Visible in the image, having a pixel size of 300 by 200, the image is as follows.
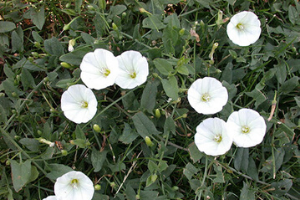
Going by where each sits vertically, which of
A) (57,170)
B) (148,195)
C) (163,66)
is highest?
(163,66)

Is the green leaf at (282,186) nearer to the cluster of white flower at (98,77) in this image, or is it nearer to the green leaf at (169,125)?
the green leaf at (169,125)

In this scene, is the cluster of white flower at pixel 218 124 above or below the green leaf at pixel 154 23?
below

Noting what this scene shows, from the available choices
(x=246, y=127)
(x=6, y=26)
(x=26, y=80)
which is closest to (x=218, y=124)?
(x=246, y=127)

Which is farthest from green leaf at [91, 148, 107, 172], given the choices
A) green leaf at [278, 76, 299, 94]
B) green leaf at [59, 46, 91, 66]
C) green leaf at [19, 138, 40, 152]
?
green leaf at [278, 76, 299, 94]

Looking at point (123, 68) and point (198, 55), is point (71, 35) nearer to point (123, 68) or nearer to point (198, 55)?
point (123, 68)

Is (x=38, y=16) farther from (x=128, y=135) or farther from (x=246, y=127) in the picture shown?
(x=246, y=127)

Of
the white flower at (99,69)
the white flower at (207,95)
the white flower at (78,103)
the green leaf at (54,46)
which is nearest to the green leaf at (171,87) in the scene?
the white flower at (207,95)
